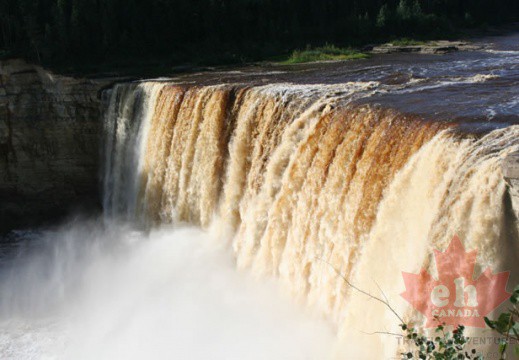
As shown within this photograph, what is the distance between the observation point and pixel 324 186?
837cm

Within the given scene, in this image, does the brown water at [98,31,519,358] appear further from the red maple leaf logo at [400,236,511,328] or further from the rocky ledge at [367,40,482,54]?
the rocky ledge at [367,40,482,54]

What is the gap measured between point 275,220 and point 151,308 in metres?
2.79

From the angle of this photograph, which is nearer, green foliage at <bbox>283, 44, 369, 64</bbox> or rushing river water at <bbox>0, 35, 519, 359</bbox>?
rushing river water at <bbox>0, 35, 519, 359</bbox>

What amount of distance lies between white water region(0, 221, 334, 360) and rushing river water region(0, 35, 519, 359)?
0.12ft

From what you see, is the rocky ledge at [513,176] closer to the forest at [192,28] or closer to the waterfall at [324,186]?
the waterfall at [324,186]

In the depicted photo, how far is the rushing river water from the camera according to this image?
629cm

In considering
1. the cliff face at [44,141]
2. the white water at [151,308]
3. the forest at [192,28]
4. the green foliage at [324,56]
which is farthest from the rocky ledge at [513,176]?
the green foliage at [324,56]

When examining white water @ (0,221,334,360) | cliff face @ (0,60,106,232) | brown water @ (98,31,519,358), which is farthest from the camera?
cliff face @ (0,60,106,232)

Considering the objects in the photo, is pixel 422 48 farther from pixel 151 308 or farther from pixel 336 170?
pixel 151 308

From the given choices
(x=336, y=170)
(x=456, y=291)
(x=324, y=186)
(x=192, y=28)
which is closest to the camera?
(x=456, y=291)

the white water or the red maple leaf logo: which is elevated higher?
the red maple leaf logo

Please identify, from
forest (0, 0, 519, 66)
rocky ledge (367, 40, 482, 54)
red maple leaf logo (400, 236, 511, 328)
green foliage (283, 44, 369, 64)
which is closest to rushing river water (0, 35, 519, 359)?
red maple leaf logo (400, 236, 511, 328)

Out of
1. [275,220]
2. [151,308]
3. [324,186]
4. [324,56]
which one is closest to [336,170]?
[324,186]

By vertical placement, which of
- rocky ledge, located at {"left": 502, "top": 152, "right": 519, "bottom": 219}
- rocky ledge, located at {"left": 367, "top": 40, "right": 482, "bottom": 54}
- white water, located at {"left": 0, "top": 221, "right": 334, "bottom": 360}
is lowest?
white water, located at {"left": 0, "top": 221, "right": 334, "bottom": 360}
